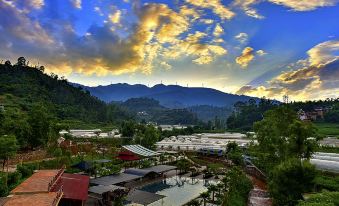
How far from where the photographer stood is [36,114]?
162 feet

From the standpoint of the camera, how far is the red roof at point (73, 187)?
23.4 m

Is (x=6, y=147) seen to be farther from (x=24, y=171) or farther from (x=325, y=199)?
(x=325, y=199)

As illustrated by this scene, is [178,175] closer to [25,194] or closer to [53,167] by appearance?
A: [53,167]

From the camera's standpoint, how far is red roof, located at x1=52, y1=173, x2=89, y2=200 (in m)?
23.4

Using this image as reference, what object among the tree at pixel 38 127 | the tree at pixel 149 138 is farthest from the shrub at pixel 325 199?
the tree at pixel 149 138

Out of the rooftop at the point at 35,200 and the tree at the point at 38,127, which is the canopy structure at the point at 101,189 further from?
the tree at the point at 38,127

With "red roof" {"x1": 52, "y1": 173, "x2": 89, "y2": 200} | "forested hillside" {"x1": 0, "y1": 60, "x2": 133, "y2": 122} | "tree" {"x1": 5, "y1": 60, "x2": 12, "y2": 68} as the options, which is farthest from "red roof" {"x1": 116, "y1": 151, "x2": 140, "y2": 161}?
"tree" {"x1": 5, "y1": 60, "x2": 12, "y2": 68}

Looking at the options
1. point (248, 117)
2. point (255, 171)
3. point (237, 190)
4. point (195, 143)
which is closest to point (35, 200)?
point (237, 190)

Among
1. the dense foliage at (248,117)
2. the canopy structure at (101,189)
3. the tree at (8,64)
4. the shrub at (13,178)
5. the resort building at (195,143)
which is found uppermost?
the tree at (8,64)

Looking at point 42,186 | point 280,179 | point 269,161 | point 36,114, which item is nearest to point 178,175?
point 269,161

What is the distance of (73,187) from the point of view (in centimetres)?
2498

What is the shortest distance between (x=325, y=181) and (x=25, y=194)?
1160 inches

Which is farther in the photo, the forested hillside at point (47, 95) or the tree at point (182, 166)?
the forested hillside at point (47, 95)

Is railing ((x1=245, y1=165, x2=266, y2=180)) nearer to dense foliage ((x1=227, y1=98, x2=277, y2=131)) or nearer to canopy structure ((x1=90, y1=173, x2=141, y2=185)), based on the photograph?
canopy structure ((x1=90, y1=173, x2=141, y2=185))
